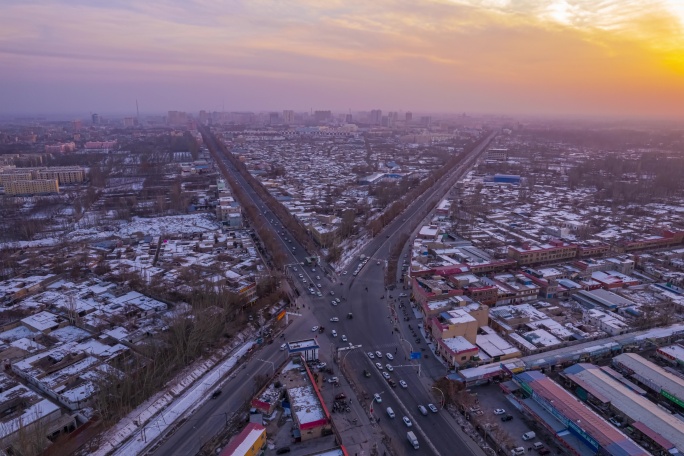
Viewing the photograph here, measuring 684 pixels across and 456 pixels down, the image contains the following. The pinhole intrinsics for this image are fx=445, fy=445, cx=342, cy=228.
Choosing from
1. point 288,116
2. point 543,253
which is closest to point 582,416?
point 543,253

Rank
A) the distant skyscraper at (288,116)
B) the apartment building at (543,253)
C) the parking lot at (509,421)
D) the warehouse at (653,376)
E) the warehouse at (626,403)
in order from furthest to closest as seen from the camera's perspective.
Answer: the distant skyscraper at (288,116)
the apartment building at (543,253)
the warehouse at (653,376)
the parking lot at (509,421)
the warehouse at (626,403)

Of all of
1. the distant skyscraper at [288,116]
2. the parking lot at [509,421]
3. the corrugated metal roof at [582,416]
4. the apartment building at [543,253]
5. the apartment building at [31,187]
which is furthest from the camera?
the distant skyscraper at [288,116]

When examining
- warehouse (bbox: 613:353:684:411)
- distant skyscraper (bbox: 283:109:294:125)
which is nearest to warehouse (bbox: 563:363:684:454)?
warehouse (bbox: 613:353:684:411)

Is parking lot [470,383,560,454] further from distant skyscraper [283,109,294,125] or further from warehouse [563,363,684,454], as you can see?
distant skyscraper [283,109,294,125]

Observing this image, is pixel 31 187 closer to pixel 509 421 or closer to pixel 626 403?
pixel 509 421

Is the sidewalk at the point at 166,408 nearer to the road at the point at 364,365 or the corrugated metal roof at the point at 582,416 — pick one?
the road at the point at 364,365

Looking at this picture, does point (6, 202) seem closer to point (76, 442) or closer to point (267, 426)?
point (76, 442)

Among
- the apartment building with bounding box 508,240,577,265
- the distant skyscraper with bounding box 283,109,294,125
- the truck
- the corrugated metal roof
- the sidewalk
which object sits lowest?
the sidewalk

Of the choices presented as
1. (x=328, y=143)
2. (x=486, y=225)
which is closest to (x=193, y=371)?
(x=486, y=225)

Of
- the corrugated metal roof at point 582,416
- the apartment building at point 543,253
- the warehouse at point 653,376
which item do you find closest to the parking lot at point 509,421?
the corrugated metal roof at point 582,416
